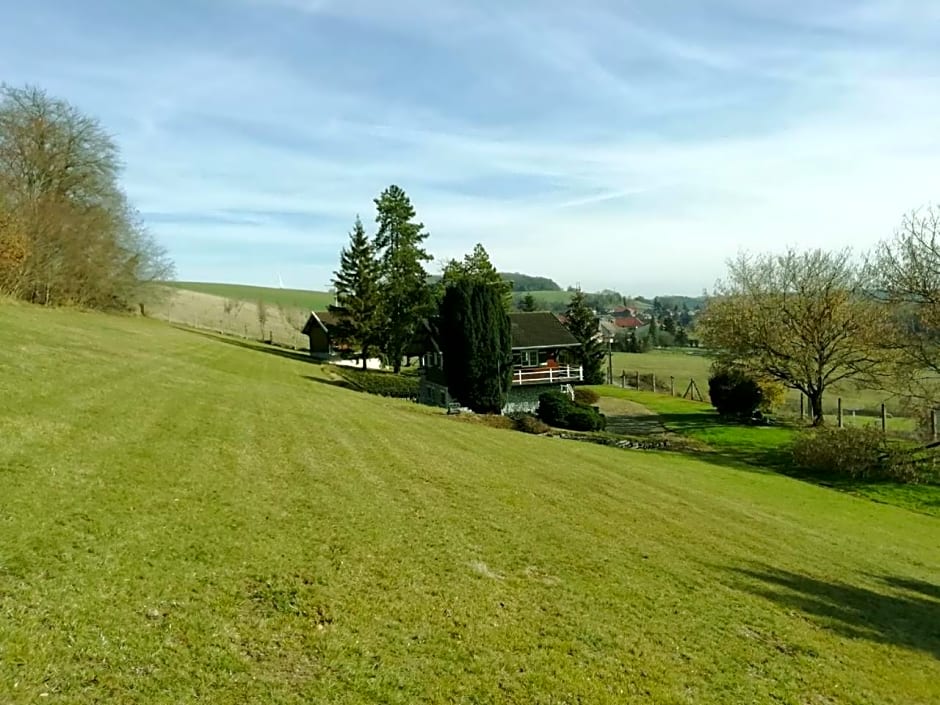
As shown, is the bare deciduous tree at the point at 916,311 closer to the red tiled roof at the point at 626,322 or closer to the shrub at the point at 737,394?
the shrub at the point at 737,394

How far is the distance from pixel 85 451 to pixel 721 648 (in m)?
8.72

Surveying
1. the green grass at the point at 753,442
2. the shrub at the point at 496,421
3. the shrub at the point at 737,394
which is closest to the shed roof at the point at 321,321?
the green grass at the point at 753,442

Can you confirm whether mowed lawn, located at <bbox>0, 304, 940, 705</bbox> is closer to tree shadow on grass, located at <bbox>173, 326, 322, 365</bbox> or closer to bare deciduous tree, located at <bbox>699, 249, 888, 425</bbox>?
bare deciduous tree, located at <bbox>699, 249, 888, 425</bbox>

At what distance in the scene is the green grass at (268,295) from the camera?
4643 inches

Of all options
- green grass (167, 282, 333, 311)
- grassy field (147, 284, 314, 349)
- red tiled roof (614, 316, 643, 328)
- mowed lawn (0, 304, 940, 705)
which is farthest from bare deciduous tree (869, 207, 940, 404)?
red tiled roof (614, 316, 643, 328)

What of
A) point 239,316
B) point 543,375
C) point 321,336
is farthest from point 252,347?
point 239,316

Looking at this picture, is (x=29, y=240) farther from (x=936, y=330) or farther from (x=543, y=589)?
(x=936, y=330)

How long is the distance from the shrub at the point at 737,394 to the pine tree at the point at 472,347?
57.9 feet

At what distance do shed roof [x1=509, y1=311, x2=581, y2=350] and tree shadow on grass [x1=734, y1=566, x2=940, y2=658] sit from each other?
111 ft

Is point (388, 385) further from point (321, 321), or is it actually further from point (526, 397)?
point (321, 321)

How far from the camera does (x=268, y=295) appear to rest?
126125mm

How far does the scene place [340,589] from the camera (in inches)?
278

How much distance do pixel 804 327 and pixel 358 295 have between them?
1381 inches

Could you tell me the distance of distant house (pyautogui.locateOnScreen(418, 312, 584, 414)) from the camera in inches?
1676
